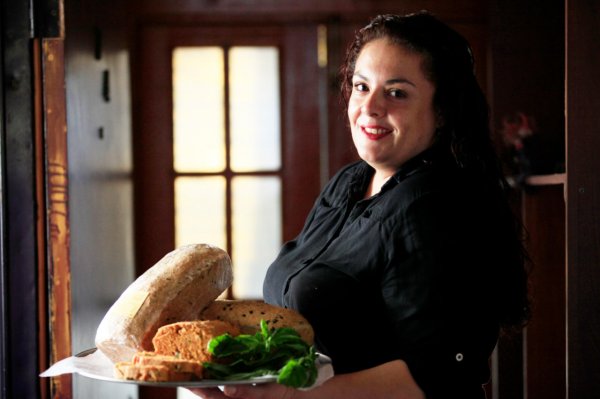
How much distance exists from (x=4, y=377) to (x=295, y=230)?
1.32 metres

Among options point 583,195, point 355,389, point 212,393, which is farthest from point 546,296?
point 212,393

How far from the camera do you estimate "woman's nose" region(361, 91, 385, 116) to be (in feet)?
4.58

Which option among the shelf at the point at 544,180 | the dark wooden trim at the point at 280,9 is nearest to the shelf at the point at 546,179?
the shelf at the point at 544,180

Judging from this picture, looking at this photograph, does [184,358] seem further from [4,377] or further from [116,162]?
[116,162]

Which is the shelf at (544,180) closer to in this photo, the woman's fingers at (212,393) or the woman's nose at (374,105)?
the woman's nose at (374,105)

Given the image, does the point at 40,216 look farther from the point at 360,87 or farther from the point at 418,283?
the point at 418,283

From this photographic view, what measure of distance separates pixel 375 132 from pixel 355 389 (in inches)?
17.3

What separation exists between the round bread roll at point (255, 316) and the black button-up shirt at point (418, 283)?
0.25 ft

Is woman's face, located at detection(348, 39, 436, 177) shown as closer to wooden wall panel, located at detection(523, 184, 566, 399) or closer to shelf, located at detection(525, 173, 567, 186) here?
shelf, located at detection(525, 173, 567, 186)

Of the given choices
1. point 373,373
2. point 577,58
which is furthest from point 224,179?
point 373,373

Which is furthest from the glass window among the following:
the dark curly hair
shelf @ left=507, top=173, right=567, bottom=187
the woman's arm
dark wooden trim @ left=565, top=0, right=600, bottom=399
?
the woman's arm

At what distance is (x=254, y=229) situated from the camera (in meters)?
3.09

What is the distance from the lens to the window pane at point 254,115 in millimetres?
3061

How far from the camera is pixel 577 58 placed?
1.80 meters
